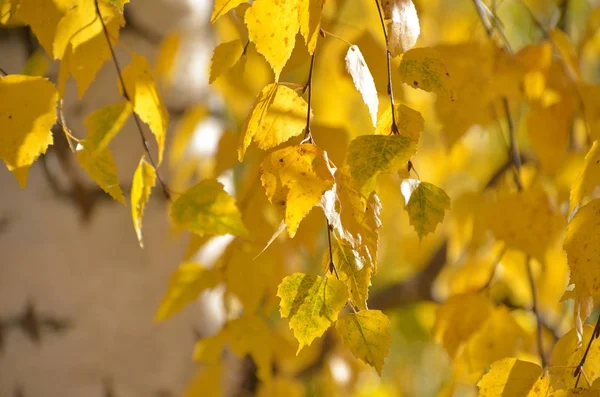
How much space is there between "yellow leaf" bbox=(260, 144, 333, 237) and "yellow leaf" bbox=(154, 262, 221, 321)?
30 cm

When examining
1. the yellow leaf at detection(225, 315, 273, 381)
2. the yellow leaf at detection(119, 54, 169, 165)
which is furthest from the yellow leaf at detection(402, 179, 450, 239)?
the yellow leaf at detection(225, 315, 273, 381)

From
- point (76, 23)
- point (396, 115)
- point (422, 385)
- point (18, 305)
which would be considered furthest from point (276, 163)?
point (422, 385)

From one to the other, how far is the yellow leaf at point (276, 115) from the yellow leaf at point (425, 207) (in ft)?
0.28

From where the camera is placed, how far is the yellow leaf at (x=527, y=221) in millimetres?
699

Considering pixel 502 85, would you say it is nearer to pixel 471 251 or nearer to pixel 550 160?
pixel 550 160

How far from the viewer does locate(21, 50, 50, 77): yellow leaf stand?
2.44 feet

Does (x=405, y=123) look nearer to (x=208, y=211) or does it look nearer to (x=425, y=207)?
(x=425, y=207)

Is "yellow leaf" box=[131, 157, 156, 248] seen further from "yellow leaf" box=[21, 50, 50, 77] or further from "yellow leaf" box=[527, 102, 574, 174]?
"yellow leaf" box=[527, 102, 574, 174]

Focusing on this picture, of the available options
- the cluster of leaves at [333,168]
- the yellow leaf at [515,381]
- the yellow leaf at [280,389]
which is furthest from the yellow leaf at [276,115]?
the yellow leaf at [280,389]

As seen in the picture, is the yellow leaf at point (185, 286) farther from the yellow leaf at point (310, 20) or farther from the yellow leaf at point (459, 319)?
the yellow leaf at point (310, 20)

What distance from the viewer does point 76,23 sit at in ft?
1.72

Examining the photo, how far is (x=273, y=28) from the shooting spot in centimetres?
44

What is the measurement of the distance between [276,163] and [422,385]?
2.96m

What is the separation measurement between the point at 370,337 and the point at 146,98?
0.88 ft
